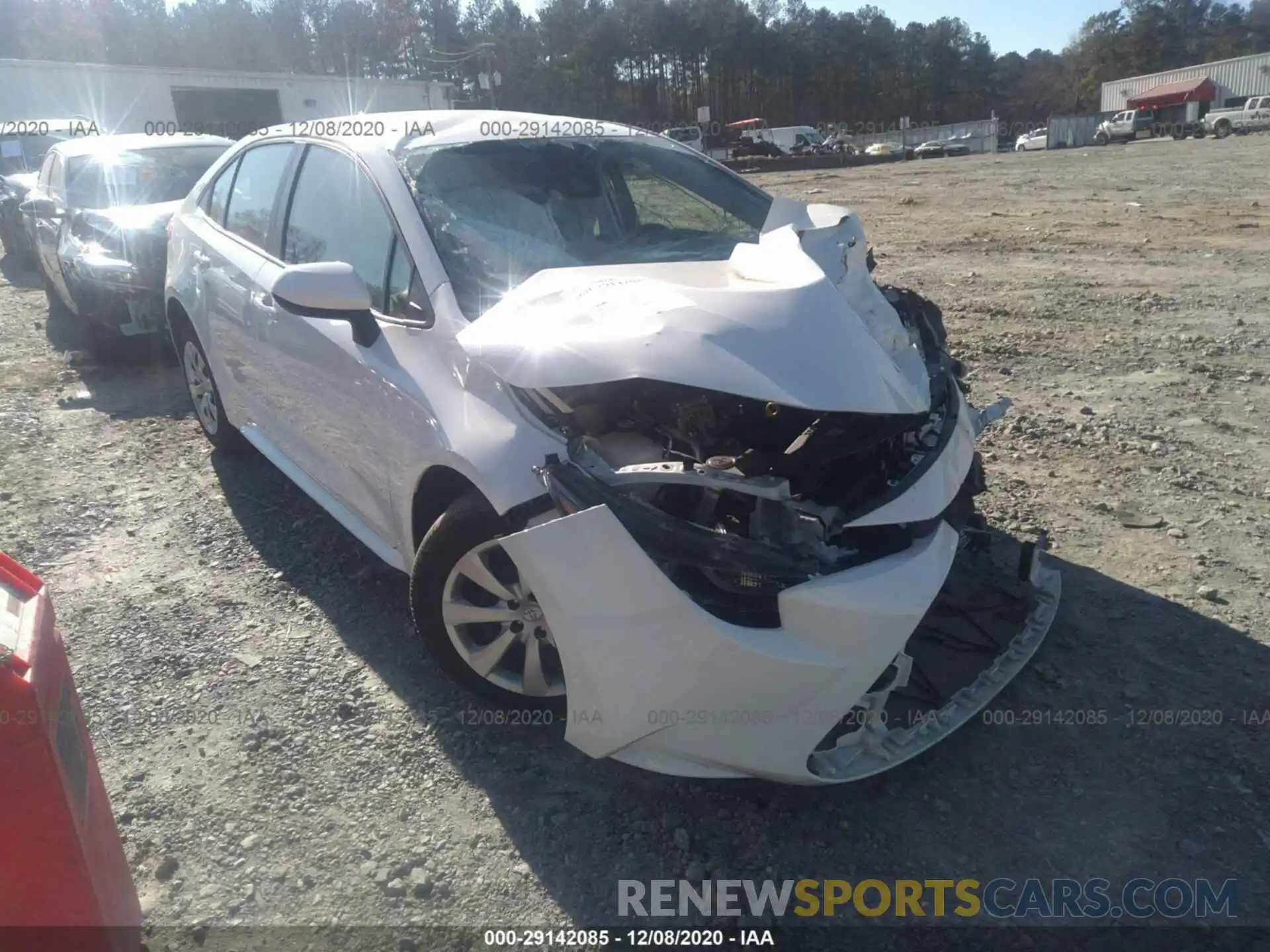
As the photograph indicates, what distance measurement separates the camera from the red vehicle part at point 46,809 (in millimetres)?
1683

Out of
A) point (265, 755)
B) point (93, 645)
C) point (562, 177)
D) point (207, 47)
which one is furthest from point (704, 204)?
point (207, 47)

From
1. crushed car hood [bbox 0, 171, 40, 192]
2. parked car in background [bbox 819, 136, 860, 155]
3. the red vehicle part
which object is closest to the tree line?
parked car in background [bbox 819, 136, 860, 155]

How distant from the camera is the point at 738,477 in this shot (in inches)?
87.7

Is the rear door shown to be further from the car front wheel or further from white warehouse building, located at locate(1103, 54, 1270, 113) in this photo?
white warehouse building, located at locate(1103, 54, 1270, 113)

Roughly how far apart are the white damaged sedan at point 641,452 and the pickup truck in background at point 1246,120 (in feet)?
153

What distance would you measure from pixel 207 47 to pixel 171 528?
195 ft

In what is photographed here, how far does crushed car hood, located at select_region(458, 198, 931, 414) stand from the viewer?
2.29 m

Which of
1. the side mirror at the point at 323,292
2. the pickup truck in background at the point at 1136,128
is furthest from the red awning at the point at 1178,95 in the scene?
the side mirror at the point at 323,292

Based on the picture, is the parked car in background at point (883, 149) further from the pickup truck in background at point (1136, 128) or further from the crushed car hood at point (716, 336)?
the crushed car hood at point (716, 336)

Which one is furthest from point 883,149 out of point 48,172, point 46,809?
point 46,809

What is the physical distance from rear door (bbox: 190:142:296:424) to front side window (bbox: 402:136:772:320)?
1010 mm

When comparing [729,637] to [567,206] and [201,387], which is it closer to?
[567,206]

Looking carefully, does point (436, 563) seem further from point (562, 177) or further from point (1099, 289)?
point (1099, 289)

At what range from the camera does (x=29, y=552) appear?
4.13 meters
